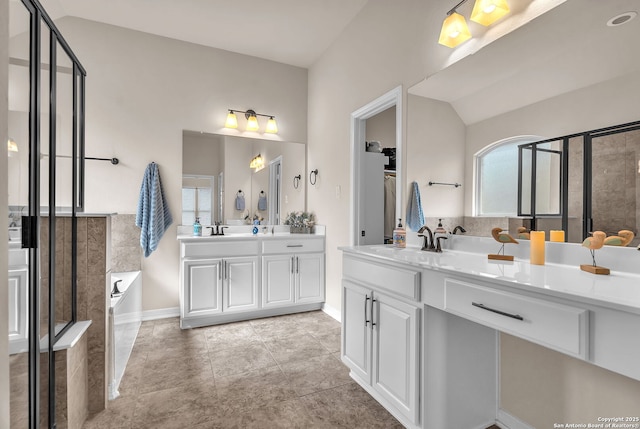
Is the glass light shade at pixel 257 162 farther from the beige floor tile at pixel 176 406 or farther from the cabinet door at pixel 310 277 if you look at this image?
the beige floor tile at pixel 176 406

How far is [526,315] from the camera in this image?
3.35 feet

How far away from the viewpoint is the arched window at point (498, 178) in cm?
160

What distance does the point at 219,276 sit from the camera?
3.07 m

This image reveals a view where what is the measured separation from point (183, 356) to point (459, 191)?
2326mm

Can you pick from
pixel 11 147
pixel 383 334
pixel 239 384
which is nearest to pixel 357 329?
pixel 383 334

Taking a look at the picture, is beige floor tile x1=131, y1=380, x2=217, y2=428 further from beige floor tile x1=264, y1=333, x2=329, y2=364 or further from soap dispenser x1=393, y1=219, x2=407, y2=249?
soap dispenser x1=393, y1=219, x2=407, y2=249

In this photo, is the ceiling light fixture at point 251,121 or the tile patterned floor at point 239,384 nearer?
the tile patterned floor at point 239,384

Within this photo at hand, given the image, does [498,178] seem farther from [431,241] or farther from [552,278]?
[552,278]

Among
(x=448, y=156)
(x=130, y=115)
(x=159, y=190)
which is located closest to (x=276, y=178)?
A: (x=159, y=190)

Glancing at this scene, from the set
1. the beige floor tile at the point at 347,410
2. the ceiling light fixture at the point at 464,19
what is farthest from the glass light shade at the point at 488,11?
the beige floor tile at the point at 347,410

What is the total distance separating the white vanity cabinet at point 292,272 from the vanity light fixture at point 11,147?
2341 millimetres

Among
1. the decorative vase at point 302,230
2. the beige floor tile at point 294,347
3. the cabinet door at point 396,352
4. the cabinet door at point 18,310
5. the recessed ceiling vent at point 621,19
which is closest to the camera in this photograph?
the cabinet door at point 18,310

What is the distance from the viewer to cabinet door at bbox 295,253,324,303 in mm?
3420

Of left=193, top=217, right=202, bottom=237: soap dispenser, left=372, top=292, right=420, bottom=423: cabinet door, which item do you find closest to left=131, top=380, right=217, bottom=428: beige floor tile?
left=372, top=292, right=420, bottom=423: cabinet door
